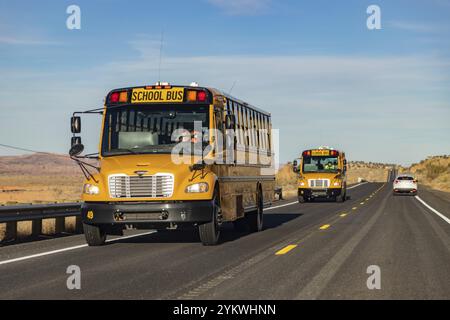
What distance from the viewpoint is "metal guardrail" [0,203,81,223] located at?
15102 mm

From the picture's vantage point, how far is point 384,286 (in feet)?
29.7

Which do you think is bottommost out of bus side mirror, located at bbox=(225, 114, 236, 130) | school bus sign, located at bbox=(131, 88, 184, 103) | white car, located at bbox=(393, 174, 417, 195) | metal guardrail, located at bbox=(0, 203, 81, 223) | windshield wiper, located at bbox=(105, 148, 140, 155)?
metal guardrail, located at bbox=(0, 203, 81, 223)

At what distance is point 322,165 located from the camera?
123 ft

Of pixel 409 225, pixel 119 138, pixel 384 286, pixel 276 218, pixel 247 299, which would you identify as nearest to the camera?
pixel 247 299

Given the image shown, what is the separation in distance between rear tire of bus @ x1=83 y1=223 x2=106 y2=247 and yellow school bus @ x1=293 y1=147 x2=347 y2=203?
23076 mm

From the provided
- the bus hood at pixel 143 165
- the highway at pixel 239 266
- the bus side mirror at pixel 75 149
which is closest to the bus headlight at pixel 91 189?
the bus hood at pixel 143 165

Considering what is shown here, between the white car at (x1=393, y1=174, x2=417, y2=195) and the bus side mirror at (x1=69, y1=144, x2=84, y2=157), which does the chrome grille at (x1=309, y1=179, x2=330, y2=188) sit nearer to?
the white car at (x1=393, y1=174, x2=417, y2=195)

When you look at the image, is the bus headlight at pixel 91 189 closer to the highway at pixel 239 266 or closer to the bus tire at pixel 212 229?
the highway at pixel 239 266

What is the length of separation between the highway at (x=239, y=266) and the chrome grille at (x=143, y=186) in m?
1.01

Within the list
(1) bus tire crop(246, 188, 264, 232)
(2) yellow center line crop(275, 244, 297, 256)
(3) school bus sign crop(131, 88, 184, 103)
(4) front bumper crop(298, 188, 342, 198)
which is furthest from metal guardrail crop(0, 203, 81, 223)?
(4) front bumper crop(298, 188, 342, 198)

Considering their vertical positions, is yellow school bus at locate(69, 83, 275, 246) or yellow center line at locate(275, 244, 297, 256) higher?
yellow school bus at locate(69, 83, 275, 246)
